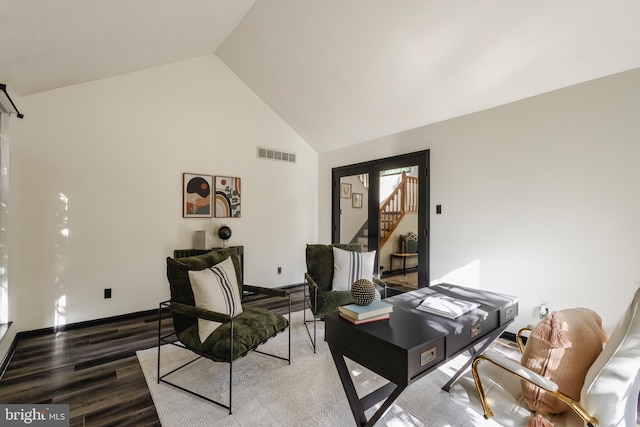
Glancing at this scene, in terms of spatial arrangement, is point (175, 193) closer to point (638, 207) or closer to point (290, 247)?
point (290, 247)

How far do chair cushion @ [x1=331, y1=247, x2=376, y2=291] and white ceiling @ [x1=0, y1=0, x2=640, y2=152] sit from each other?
1.97 m

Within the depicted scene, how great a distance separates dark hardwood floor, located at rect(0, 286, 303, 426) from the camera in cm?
189

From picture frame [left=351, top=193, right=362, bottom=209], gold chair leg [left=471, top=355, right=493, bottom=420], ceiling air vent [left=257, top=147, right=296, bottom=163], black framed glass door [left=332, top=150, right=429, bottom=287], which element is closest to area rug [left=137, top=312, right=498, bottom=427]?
gold chair leg [left=471, top=355, right=493, bottom=420]

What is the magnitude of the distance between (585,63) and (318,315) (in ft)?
10.6

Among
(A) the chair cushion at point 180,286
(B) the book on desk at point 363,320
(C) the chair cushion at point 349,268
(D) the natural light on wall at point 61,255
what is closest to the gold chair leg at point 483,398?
(B) the book on desk at point 363,320

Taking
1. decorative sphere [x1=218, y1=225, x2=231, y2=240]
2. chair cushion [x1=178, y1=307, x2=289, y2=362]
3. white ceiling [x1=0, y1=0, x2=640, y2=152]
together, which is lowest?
chair cushion [x1=178, y1=307, x2=289, y2=362]

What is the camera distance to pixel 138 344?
2.87m

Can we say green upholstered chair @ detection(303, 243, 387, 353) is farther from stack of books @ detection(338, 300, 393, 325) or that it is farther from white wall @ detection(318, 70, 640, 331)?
stack of books @ detection(338, 300, 393, 325)

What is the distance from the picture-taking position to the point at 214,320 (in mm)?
1919

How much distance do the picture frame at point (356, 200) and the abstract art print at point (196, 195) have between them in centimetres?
230

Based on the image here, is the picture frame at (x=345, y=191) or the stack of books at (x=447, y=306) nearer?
the stack of books at (x=447, y=306)

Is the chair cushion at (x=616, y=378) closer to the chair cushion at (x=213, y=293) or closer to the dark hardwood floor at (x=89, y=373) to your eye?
the chair cushion at (x=213, y=293)

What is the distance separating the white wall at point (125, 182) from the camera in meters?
3.08

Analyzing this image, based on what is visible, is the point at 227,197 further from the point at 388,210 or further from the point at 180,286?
the point at 388,210
